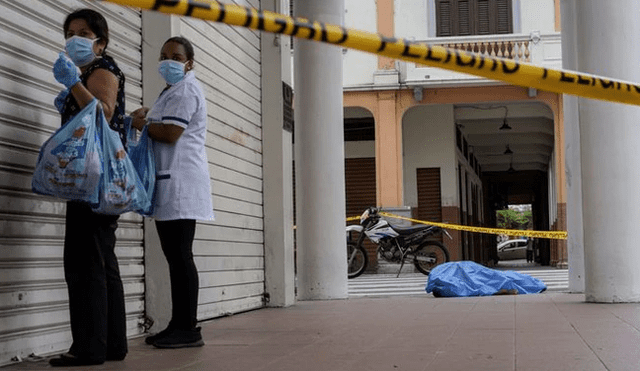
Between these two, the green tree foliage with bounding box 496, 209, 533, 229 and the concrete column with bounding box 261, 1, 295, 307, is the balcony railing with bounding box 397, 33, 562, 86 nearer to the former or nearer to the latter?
the concrete column with bounding box 261, 1, 295, 307

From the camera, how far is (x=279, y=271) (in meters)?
9.05

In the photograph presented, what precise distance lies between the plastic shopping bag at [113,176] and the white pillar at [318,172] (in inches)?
246

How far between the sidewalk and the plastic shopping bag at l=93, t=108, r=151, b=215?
75 cm

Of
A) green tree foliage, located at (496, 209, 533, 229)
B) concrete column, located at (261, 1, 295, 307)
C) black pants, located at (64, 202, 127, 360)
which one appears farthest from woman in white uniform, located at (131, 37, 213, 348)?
green tree foliage, located at (496, 209, 533, 229)

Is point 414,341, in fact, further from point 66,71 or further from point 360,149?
point 360,149

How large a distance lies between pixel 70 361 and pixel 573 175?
24.7ft

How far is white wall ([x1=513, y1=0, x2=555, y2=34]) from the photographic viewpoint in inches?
918

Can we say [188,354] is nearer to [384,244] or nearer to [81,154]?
[81,154]

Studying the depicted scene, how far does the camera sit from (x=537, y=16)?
2353 centimetres

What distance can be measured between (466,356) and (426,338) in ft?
3.29

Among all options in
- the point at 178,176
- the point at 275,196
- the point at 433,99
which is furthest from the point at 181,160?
the point at 433,99

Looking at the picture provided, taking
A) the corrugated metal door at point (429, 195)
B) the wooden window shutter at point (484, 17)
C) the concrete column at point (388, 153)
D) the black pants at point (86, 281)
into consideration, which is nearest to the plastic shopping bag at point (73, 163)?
the black pants at point (86, 281)

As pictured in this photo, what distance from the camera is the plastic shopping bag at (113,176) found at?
4.23 m

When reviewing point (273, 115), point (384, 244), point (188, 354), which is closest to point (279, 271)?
point (273, 115)
